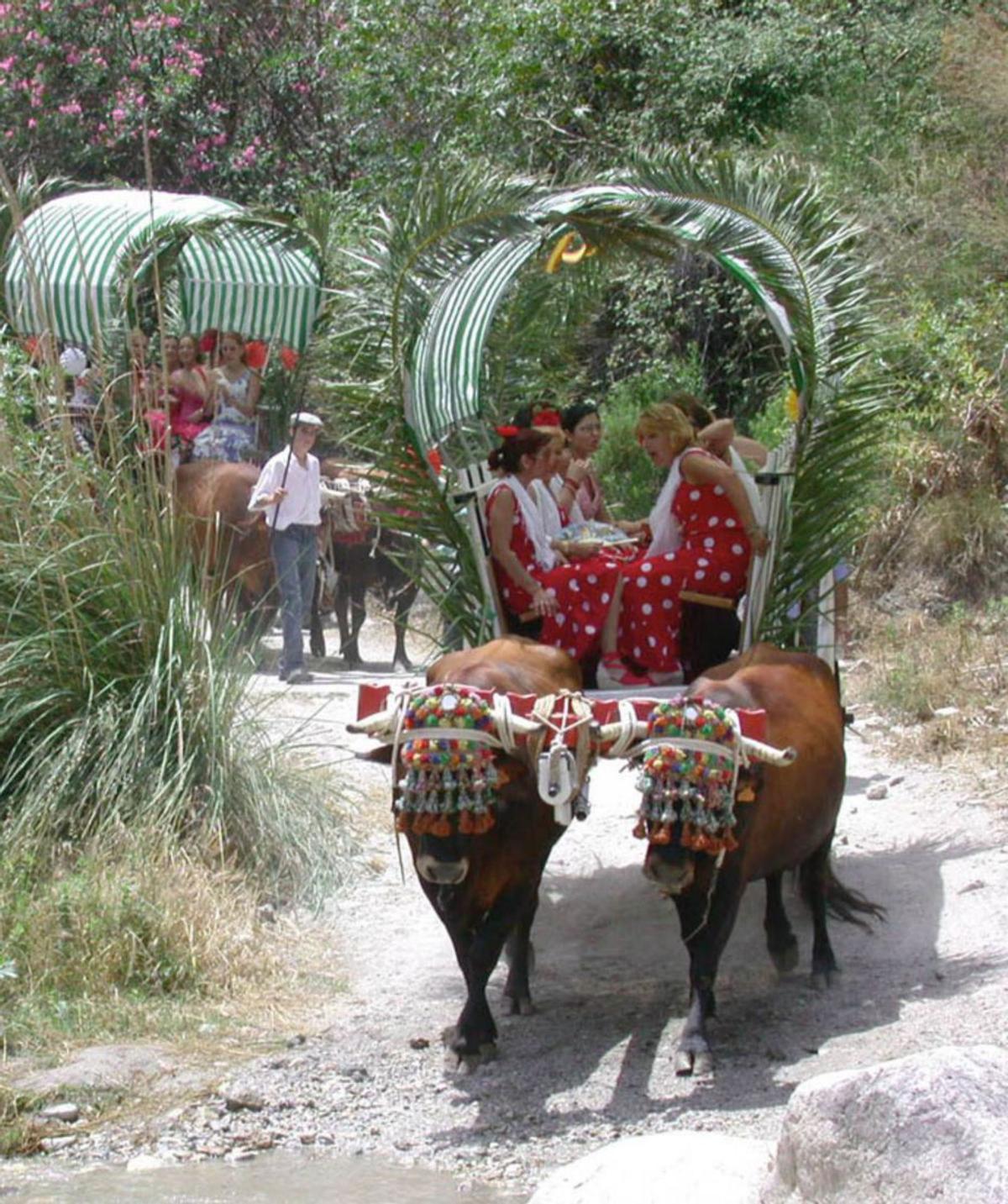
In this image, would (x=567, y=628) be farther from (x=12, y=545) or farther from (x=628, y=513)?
(x=628, y=513)

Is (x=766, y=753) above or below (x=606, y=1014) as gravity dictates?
above

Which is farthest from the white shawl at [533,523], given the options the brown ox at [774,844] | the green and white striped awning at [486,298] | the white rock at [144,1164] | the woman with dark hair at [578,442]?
the white rock at [144,1164]

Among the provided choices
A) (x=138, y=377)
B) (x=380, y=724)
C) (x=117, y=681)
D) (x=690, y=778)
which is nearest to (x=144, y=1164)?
(x=380, y=724)

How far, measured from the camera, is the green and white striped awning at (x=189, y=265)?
11.6m

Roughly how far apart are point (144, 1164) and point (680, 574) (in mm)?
3688

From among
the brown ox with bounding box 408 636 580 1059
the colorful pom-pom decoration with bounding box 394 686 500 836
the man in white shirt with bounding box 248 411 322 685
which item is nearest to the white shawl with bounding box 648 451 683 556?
the brown ox with bounding box 408 636 580 1059

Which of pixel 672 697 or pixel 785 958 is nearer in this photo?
pixel 672 697

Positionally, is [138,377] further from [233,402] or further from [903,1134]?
[903,1134]

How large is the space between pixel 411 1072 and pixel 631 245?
408cm

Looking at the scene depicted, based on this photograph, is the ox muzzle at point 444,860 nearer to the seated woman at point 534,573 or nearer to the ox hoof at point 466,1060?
the ox hoof at point 466,1060

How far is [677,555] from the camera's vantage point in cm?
859

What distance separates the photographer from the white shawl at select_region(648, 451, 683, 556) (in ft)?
28.6

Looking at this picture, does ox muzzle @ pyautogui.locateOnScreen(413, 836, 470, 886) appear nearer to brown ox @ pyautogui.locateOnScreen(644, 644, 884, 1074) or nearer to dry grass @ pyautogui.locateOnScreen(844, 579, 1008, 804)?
brown ox @ pyautogui.locateOnScreen(644, 644, 884, 1074)

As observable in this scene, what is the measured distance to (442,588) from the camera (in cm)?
896
